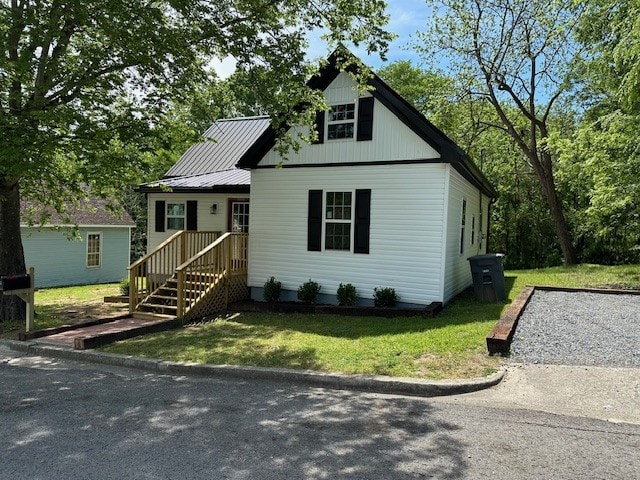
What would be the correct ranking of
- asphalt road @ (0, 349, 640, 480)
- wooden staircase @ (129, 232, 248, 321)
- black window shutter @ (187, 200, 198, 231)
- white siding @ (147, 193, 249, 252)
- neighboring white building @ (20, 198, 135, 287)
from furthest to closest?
neighboring white building @ (20, 198, 135, 287) < black window shutter @ (187, 200, 198, 231) < white siding @ (147, 193, 249, 252) < wooden staircase @ (129, 232, 248, 321) < asphalt road @ (0, 349, 640, 480)

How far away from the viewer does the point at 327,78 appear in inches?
478

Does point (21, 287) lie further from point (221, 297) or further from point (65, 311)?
point (221, 297)

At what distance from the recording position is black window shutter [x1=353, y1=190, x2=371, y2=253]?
1149cm

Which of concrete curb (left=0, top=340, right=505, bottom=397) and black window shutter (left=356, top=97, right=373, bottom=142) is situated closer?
concrete curb (left=0, top=340, right=505, bottom=397)

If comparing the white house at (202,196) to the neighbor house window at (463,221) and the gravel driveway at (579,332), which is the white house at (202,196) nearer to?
the neighbor house window at (463,221)

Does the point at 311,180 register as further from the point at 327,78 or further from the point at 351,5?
the point at 351,5

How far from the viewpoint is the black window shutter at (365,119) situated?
11547 millimetres

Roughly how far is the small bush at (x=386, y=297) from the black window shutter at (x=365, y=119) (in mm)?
3590

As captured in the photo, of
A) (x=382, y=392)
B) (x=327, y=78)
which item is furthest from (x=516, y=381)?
(x=327, y=78)

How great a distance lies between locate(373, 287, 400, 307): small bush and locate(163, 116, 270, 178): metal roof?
7372 mm

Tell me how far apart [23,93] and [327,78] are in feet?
21.7

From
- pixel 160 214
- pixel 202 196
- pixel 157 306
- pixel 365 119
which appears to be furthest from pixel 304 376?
pixel 160 214

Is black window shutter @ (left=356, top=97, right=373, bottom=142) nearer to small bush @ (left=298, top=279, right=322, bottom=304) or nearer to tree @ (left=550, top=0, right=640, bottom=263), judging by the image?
small bush @ (left=298, top=279, right=322, bottom=304)

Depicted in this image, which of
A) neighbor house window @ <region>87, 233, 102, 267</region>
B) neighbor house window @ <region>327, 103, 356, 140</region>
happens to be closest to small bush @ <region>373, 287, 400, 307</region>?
neighbor house window @ <region>327, 103, 356, 140</region>
